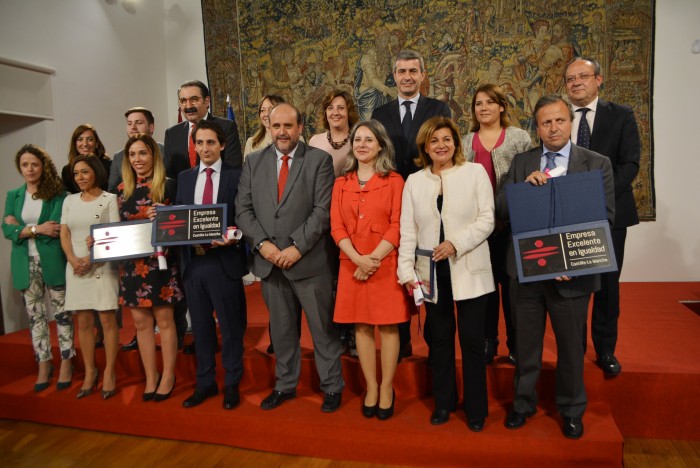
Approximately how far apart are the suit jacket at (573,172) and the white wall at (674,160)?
13.1ft

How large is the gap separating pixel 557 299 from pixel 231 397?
2068 mm

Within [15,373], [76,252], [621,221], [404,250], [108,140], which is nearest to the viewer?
[404,250]

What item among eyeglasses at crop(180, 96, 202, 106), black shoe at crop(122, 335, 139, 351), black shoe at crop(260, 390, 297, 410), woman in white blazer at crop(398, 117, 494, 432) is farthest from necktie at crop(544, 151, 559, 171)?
black shoe at crop(122, 335, 139, 351)

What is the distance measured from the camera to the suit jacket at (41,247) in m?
3.67

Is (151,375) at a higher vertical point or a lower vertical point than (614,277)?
lower

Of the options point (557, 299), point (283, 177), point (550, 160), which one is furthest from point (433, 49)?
point (557, 299)

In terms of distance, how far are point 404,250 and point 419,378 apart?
102cm

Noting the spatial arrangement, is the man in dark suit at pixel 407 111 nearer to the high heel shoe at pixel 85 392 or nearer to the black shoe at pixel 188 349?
the black shoe at pixel 188 349

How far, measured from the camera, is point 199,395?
3.25 meters

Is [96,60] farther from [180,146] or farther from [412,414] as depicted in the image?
[412,414]

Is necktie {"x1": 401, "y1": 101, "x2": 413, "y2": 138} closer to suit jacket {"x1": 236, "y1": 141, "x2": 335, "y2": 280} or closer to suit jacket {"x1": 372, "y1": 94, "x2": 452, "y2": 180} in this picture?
suit jacket {"x1": 372, "y1": 94, "x2": 452, "y2": 180}

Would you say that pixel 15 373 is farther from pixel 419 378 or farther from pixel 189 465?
pixel 419 378

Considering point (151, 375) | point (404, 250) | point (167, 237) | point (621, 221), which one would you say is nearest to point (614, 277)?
point (621, 221)

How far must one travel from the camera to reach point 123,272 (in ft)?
10.9
